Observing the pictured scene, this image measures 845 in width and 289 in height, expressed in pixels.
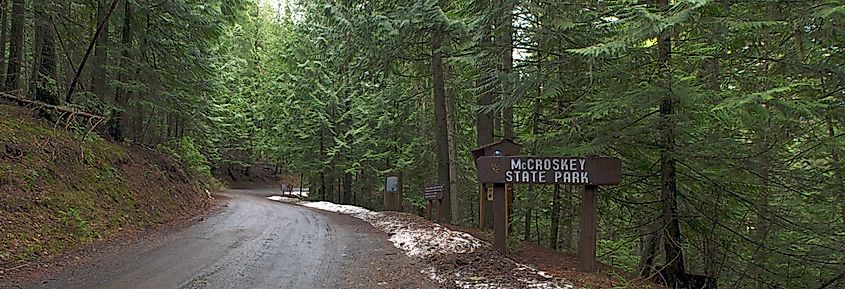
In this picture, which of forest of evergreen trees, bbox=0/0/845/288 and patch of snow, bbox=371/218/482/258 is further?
patch of snow, bbox=371/218/482/258

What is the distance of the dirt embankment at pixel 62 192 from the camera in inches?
299

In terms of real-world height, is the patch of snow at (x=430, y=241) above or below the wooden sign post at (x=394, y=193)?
below

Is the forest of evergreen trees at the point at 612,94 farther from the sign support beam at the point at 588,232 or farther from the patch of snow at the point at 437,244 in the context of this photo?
the patch of snow at the point at 437,244

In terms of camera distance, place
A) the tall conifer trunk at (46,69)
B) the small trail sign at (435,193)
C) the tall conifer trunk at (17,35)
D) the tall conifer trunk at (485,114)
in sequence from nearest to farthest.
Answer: the tall conifer trunk at (485,114) → the tall conifer trunk at (17,35) → the tall conifer trunk at (46,69) → the small trail sign at (435,193)

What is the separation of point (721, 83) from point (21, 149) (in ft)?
35.9

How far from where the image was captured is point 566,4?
6973mm

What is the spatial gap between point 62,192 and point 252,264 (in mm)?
4744

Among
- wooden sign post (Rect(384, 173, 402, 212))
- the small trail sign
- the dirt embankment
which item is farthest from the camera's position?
wooden sign post (Rect(384, 173, 402, 212))

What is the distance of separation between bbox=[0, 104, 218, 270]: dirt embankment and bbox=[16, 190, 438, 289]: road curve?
3.19ft

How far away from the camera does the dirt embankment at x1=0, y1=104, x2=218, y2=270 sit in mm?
7598

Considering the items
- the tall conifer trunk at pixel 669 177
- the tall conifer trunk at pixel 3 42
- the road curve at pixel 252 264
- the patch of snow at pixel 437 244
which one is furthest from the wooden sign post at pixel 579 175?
the tall conifer trunk at pixel 3 42

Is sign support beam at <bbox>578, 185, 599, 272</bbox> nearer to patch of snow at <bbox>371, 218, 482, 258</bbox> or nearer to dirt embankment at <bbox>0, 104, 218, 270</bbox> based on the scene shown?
patch of snow at <bbox>371, 218, 482, 258</bbox>

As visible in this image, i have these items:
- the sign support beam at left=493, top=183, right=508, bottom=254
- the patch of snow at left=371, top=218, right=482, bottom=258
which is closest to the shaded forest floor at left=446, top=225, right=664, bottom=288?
the sign support beam at left=493, top=183, right=508, bottom=254

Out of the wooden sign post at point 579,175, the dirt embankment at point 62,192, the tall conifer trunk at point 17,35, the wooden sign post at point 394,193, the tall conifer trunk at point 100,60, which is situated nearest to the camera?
the wooden sign post at point 579,175
